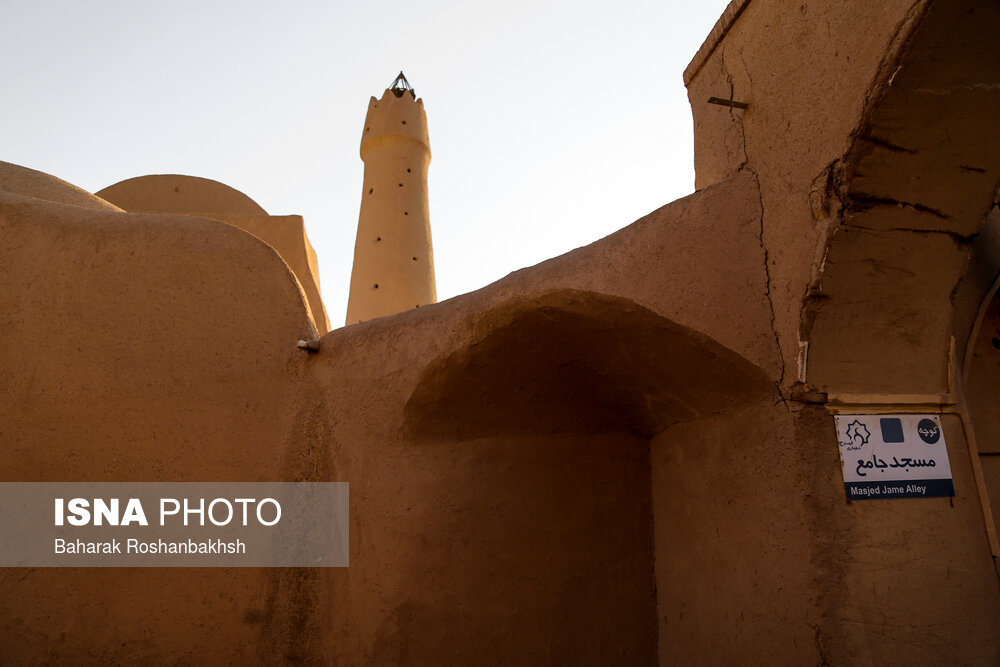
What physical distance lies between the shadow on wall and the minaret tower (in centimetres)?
733

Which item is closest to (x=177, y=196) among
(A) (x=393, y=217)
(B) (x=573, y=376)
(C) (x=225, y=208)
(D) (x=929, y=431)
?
(C) (x=225, y=208)

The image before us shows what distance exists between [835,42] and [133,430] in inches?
175

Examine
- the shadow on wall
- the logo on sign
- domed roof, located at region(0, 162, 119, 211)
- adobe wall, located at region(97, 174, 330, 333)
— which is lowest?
the logo on sign

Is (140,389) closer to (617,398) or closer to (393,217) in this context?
(617,398)

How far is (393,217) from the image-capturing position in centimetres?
1247

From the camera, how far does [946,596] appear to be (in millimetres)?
3113

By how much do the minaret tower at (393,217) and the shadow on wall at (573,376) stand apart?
7327 mm

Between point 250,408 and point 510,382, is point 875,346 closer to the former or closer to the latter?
point 510,382

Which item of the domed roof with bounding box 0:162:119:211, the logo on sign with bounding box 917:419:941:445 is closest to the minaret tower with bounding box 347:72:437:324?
the domed roof with bounding box 0:162:119:211

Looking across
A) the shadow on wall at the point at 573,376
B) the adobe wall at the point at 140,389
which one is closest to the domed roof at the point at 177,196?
the adobe wall at the point at 140,389

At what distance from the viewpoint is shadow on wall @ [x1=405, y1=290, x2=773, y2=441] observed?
3660 millimetres

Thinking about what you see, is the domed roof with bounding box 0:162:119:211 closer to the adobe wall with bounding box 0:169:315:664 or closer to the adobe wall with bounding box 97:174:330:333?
the adobe wall with bounding box 0:169:315:664

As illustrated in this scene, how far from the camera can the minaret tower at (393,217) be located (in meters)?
11.9

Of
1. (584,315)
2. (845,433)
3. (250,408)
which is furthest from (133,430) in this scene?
(845,433)
